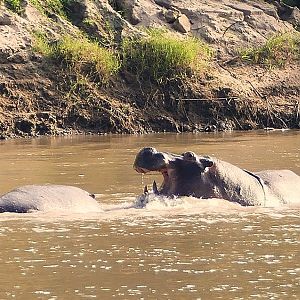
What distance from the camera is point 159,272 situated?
6.20 m

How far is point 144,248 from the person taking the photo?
7020 mm

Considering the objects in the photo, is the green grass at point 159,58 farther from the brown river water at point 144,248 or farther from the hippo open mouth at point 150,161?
the hippo open mouth at point 150,161

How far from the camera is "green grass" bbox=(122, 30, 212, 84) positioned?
63.9 ft

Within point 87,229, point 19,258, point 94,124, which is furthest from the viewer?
point 94,124

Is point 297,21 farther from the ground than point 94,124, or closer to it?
farther from the ground

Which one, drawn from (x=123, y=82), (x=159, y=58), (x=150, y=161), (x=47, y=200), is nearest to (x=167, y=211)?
(x=150, y=161)

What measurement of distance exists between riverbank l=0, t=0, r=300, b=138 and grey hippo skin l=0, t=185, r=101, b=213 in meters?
8.50

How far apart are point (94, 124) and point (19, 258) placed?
38.3 feet

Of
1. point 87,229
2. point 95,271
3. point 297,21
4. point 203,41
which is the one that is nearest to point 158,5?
point 203,41

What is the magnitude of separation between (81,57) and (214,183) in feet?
33.5

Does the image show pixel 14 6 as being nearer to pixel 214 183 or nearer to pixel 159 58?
pixel 159 58

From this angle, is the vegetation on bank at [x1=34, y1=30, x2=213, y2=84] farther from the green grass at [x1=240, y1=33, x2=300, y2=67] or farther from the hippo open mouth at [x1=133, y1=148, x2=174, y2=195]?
the hippo open mouth at [x1=133, y1=148, x2=174, y2=195]

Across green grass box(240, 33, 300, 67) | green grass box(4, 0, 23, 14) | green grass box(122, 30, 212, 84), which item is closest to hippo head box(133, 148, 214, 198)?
green grass box(122, 30, 212, 84)

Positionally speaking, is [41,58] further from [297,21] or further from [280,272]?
[280,272]
